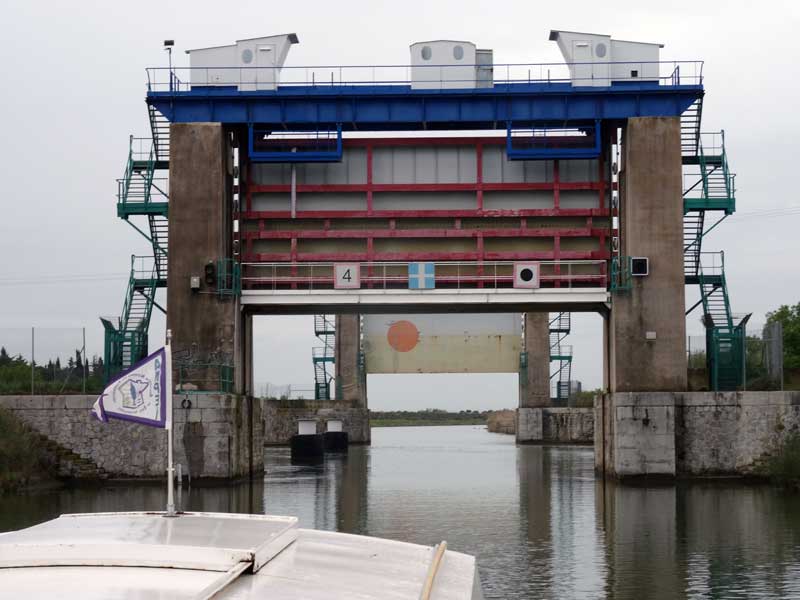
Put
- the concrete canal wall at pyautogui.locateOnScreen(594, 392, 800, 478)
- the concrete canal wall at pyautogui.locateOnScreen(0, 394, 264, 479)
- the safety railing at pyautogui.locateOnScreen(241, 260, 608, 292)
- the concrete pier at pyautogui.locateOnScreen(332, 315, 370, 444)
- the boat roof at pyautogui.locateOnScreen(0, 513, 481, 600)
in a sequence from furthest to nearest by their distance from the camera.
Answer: the concrete pier at pyautogui.locateOnScreen(332, 315, 370, 444), the safety railing at pyautogui.locateOnScreen(241, 260, 608, 292), the concrete canal wall at pyautogui.locateOnScreen(594, 392, 800, 478), the concrete canal wall at pyautogui.locateOnScreen(0, 394, 264, 479), the boat roof at pyautogui.locateOnScreen(0, 513, 481, 600)

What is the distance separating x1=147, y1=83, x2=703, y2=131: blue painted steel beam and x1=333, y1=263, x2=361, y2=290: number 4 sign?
3964 mm

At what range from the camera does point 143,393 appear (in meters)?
9.24

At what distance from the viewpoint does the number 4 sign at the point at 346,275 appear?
3419cm

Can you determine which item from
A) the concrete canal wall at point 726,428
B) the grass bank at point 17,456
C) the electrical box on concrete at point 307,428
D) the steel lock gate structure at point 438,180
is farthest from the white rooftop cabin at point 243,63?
the electrical box on concrete at point 307,428

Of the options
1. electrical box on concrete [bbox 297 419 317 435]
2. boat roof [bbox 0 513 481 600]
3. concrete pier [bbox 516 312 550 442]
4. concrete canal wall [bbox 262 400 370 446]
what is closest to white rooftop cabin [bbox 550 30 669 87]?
electrical box on concrete [bbox 297 419 317 435]

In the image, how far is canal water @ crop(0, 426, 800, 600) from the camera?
16203 millimetres

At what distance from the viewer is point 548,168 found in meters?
35.2

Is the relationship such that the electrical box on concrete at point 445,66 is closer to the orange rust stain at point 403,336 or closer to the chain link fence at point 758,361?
the chain link fence at point 758,361

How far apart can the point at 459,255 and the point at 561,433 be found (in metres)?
36.2

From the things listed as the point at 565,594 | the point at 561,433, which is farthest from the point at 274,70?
the point at 561,433

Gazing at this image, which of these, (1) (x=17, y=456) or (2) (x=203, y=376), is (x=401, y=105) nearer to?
(2) (x=203, y=376)

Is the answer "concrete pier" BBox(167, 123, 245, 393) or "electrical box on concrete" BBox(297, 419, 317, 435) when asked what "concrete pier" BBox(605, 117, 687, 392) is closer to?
"concrete pier" BBox(167, 123, 245, 393)

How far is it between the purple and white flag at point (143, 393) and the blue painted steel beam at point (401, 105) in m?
25.4

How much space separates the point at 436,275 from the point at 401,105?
4.84 m
